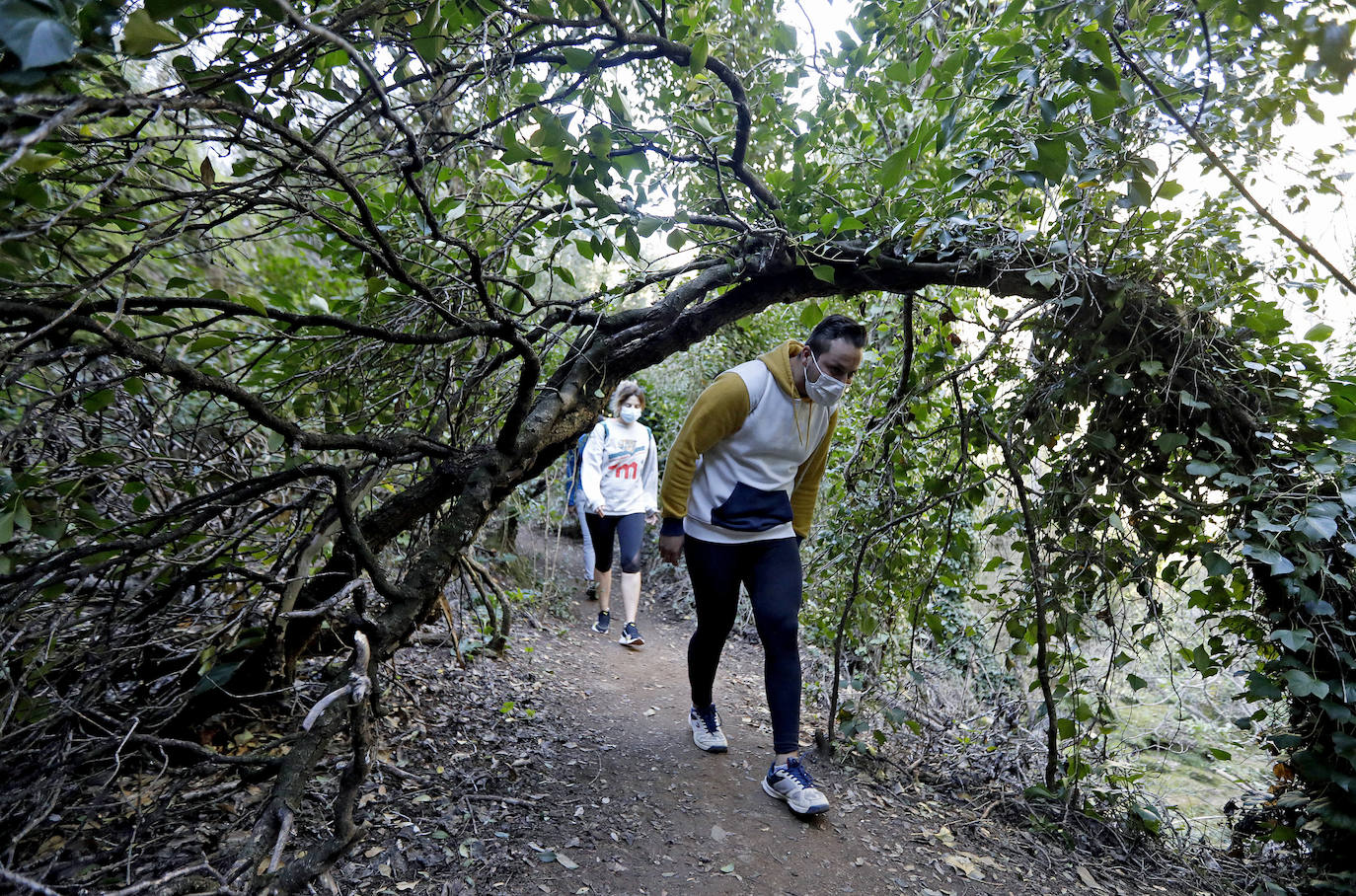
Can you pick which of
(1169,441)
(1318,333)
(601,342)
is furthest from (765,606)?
(1318,333)

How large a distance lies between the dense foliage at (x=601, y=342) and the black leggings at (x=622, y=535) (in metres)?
1.77

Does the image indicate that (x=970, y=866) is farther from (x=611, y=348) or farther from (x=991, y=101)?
(x=991, y=101)

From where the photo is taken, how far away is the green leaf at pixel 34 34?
0.79m

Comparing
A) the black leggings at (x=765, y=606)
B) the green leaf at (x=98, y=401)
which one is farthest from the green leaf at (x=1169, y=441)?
the green leaf at (x=98, y=401)

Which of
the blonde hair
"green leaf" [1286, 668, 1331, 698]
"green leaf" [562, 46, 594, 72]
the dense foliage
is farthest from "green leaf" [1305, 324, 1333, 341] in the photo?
the blonde hair

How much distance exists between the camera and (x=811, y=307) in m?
3.43

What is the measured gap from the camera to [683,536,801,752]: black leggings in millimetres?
2633

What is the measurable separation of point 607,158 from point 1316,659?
2808 mm

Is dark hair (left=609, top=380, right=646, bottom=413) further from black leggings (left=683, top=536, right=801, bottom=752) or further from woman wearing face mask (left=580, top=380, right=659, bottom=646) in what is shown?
black leggings (left=683, top=536, right=801, bottom=752)

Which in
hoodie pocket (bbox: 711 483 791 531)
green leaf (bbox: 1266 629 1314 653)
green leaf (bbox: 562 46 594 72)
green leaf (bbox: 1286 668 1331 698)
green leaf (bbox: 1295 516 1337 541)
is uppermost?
green leaf (bbox: 562 46 594 72)

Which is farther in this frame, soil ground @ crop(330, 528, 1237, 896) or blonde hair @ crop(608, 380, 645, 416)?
blonde hair @ crop(608, 380, 645, 416)

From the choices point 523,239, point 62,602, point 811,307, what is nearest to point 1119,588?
point 811,307

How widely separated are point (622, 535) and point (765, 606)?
243 centimetres

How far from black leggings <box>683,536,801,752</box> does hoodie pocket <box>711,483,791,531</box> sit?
0.33ft
